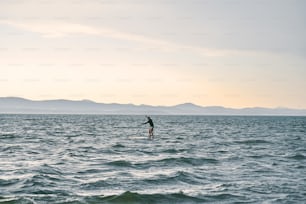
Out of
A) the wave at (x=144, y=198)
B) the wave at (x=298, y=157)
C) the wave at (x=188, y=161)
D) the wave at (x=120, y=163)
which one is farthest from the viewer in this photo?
the wave at (x=298, y=157)

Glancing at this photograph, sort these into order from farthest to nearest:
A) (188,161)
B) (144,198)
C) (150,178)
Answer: (188,161)
(150,178)
(144,198)

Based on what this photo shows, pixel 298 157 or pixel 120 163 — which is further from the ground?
pixel 298 157

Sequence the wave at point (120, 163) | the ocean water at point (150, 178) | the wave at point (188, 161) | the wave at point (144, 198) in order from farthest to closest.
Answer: the wave at point (188, 161) → the wave at point (120, 163) → the ocean water at point (150, 178) → the wave at point (144, 198)

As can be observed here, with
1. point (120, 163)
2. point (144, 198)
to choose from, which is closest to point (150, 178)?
point (144, 198)

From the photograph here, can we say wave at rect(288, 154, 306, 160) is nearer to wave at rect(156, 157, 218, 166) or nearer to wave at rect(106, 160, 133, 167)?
wave at rect(156, 157, 218, 166)

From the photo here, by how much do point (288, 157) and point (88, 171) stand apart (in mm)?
13005

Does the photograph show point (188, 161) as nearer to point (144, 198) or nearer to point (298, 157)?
point (298, 157)

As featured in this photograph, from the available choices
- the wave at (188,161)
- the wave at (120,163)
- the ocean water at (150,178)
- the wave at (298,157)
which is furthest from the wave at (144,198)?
the wave at (298,157)

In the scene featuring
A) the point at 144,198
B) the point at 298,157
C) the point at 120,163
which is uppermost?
the point at 298,157

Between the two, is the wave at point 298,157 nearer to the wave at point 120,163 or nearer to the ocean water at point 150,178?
the ocean water at point 150,178

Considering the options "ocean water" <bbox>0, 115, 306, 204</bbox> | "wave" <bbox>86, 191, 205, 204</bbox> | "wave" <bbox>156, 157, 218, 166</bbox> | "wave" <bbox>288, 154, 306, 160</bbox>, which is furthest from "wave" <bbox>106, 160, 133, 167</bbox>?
"wave" <bbox>288, 154, 306, 160</bbox>

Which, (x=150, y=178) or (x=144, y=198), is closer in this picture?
(x=144, y=198)

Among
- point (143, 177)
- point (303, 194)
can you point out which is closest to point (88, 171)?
point (143, 177)

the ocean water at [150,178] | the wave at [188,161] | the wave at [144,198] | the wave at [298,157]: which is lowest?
the wave at [144,198]
